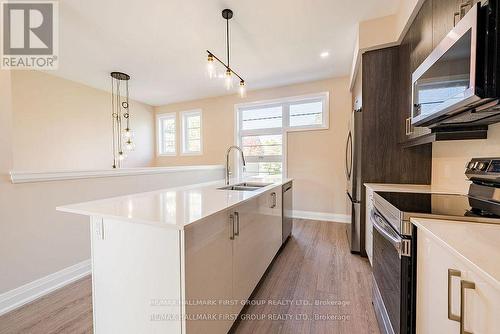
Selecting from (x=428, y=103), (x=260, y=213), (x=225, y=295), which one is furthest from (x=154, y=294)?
(x=428, y=103)

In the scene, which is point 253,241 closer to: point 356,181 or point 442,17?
point 356,181

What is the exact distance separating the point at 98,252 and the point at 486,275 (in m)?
1.75

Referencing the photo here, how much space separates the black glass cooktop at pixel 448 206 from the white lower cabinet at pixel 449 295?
8.8 inches

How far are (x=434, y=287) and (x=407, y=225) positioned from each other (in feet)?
0.92

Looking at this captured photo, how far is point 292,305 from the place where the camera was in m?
1.78

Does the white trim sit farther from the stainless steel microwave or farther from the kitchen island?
the stainless steel microwave

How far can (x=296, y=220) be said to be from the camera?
423cm

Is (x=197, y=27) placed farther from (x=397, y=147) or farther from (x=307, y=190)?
(x=307, y=190)

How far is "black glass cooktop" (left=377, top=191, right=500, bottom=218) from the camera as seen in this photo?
1115mm

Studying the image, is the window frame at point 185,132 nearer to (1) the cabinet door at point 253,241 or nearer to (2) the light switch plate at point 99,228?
(1) the cabinet door at point 253,241

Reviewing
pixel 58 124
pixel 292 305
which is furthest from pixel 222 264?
pixel 58 124

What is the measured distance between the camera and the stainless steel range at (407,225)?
3.48 ft

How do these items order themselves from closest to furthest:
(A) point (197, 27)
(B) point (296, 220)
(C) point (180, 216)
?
1. (C) point (180, 216)
2. (A) point (197, 27)
3. (B) point (296, 220)

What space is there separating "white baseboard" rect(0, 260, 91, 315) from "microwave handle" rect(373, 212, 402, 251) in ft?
9.58
